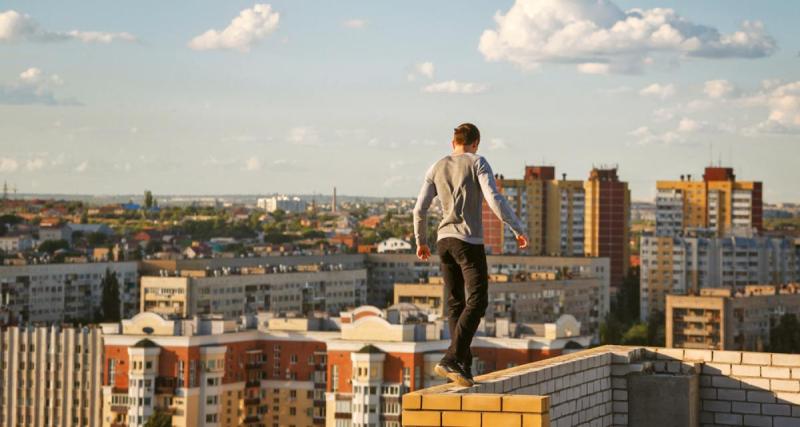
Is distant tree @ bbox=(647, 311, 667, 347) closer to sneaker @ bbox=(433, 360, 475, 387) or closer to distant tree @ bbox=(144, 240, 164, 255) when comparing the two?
distant tree @ bbox=(144, 240, 164, 255)

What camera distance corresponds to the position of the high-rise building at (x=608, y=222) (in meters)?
109

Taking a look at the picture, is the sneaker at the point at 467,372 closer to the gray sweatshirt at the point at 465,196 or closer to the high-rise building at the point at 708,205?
the gray sweatshirt at the point at 465,196

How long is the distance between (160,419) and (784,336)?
2932 cm

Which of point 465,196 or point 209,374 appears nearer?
point 465,196

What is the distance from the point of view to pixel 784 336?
229 ft

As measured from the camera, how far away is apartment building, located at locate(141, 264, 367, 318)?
233 feet

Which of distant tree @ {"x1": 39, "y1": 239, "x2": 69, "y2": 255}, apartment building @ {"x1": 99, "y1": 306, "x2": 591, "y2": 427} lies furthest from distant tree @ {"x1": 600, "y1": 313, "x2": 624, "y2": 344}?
distant tree @ {"x1": 39, "y1": 239, "x2": 69, "y2": 255}

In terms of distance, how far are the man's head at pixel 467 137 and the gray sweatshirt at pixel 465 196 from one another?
35 millimetres

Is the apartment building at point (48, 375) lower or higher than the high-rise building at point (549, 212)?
lower

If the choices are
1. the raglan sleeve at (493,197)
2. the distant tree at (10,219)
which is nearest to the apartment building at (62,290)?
the distant tree at (10,219)

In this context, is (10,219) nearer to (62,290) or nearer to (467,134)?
(62,290)

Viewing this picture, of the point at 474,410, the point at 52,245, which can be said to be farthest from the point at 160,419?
the point at 52,245

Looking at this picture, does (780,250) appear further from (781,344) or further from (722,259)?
(781,344)

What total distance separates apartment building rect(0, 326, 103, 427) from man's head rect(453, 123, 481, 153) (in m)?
47.9
